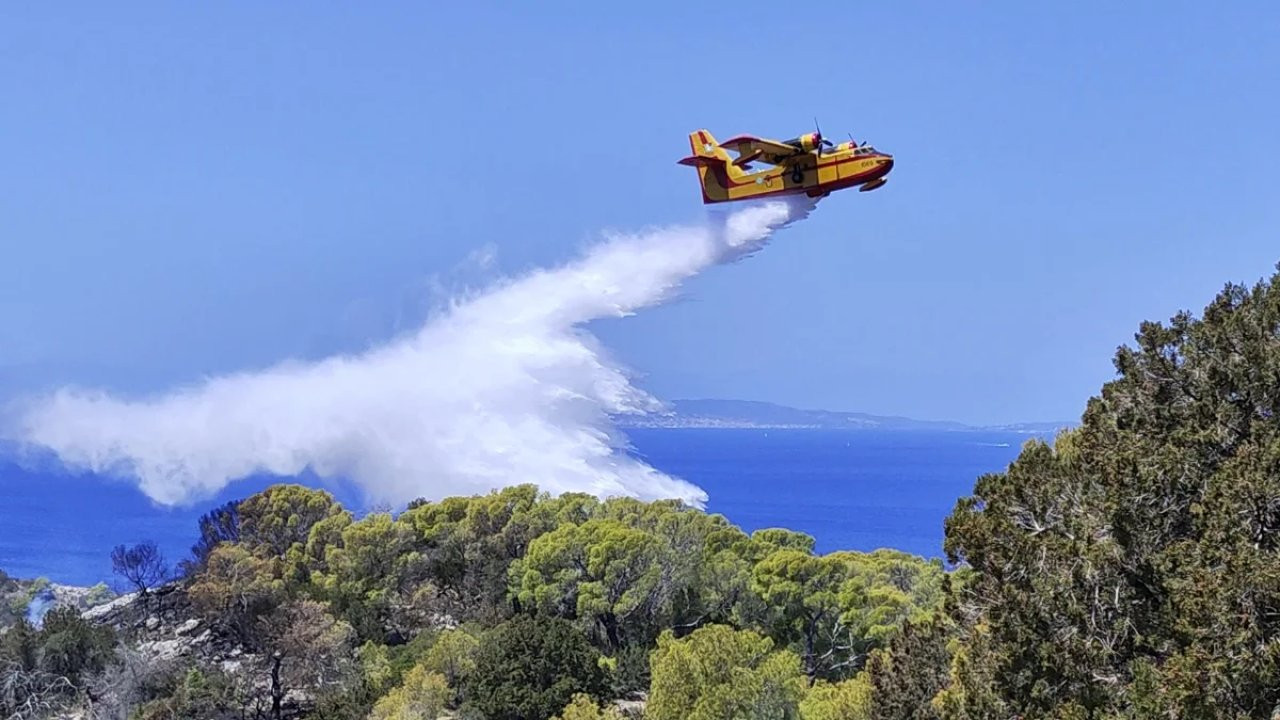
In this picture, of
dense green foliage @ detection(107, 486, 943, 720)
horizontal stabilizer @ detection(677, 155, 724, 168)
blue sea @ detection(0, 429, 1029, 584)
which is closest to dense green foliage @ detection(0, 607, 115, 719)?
dense green foliage @ detection(107, 486, 943, 720)

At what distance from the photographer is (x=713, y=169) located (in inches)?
1307

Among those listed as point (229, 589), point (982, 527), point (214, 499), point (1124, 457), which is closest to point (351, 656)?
point (229, 589)

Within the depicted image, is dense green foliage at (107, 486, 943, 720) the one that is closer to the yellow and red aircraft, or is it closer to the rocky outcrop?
the rocky outcrop

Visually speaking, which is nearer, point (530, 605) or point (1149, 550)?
Result: point (1149, 550)

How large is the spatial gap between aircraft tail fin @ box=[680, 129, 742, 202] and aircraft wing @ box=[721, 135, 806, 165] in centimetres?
181

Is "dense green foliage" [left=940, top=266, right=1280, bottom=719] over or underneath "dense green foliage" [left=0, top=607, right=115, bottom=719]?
underneath

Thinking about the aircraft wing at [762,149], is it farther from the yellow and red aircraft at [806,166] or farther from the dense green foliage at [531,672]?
the dense green foliage at [531,672]

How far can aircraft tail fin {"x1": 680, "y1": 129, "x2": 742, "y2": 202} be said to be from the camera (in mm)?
32688

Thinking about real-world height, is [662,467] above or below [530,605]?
above

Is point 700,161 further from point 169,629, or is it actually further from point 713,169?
point 169,629

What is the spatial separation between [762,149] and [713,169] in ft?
11.5

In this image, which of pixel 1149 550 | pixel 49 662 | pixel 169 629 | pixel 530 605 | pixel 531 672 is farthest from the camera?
pixel 169 629

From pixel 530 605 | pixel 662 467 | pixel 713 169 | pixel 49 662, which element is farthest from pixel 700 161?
pixel 662 467

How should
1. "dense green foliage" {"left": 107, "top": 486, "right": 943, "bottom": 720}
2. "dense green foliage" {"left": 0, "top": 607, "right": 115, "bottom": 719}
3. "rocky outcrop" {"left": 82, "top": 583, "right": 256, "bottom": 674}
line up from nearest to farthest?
"dense green foliage" {"left": 107, "top": 486, "right": 943, "bottom": 720} → "dense green foliage" {"left": 0, "top": 607, "right": 115, "bottom": 719} → "rocky outcrop" {"left": 82, "top": 583, "right": 256, "bottom": 674}
